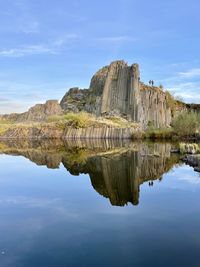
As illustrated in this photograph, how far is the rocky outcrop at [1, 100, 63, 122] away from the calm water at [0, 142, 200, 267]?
99296 millimetres

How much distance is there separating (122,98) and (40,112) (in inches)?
1153

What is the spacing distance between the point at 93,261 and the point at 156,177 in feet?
36.8

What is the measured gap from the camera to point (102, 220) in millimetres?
10031

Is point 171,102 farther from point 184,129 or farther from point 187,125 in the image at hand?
point 187,125

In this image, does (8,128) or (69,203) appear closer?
(69,203)

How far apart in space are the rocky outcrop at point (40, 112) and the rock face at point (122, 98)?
2.80 metres

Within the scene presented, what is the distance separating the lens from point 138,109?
337 ft

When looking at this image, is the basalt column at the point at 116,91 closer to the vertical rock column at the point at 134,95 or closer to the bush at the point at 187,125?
the vertical rock column at the point at 134,95

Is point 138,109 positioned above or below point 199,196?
above

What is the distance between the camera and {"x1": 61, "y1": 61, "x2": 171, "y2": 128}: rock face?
102875mm

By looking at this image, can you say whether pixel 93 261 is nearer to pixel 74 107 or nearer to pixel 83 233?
pixel 83 233

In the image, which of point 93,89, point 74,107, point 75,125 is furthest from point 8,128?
point 93,89

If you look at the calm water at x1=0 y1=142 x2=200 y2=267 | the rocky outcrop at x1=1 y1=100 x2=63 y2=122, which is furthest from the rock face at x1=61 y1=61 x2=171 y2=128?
the calm water at x1=0 y1=142 x2=200 y2=267

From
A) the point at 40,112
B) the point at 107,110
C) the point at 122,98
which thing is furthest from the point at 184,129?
the point at 40,112
